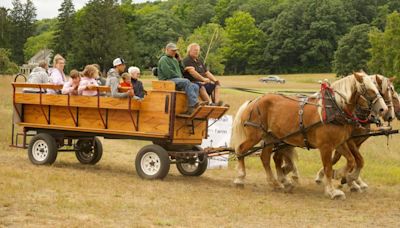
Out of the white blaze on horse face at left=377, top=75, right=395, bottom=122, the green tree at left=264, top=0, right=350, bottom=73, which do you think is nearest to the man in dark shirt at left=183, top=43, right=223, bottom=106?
the white blaze on horse face at left=377, top=75, right=395, bottom=122

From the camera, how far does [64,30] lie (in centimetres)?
9625

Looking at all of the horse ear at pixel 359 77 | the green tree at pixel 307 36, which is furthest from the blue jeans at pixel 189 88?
the green tree at pixel 307 36

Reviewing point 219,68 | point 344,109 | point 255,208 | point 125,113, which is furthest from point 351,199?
point 219,68

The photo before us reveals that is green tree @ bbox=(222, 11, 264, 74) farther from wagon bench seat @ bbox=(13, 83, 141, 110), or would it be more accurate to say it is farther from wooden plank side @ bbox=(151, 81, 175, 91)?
wooden plank side @ bbox=(151, 81, 175, 91)

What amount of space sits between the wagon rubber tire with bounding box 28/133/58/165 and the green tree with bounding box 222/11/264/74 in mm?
96177

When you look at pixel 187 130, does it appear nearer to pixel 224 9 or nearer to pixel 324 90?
pixel 324 90

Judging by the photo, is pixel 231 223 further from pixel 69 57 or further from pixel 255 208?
pixel 69 57

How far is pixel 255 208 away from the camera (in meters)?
9.48

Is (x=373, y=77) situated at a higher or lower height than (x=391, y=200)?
higher

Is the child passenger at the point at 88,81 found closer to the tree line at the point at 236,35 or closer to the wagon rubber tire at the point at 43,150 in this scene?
the wagon rubber tire at the point at 43,150

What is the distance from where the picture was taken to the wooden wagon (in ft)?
38.8

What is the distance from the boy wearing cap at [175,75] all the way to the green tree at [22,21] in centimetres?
10800

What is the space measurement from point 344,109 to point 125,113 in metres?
4.00

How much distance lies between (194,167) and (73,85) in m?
2.85
